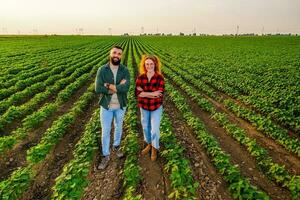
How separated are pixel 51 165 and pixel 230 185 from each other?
3.85 meters

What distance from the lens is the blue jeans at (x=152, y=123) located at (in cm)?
572

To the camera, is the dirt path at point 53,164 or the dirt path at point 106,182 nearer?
the dirt path at point 106,182

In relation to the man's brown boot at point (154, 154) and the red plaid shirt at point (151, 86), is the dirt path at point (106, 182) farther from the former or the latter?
the red plaid shirt at point (151, 86)

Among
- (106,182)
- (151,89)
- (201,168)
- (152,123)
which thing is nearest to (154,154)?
(152,123)

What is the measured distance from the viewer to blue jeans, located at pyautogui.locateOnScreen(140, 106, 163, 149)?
18.8 feet

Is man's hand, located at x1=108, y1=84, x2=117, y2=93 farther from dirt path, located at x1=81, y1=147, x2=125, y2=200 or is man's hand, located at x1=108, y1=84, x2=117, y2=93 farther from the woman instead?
dirt path, located at x1=81, y1=147, x2=125, y2=200

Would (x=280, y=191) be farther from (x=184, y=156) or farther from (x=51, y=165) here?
(x=51, y=165)

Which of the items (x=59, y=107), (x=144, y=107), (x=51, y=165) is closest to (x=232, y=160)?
(x=144, y=107)

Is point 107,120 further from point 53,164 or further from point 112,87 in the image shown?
point 53,164

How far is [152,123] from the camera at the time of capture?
5.76m

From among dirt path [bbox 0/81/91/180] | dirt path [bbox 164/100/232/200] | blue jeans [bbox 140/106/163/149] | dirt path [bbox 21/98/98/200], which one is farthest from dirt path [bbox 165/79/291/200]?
dirt path [bbox 0/81/91/180]

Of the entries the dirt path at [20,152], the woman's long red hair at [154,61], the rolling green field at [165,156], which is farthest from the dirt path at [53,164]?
the woman's long red hair at [154,61]

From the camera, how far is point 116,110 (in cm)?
570

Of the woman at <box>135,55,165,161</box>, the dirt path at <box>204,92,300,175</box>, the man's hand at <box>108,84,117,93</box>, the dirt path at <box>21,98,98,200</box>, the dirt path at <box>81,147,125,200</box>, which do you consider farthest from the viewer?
the dirt path at <box>204,92,300,175</box>
